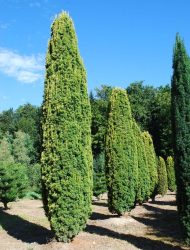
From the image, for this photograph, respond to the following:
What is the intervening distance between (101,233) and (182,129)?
5778 millimetres

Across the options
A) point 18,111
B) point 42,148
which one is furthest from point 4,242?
point 18,111

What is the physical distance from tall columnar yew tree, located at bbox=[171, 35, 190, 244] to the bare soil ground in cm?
195

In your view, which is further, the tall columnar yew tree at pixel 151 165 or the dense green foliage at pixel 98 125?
the dense green foliage at pixel 98 125

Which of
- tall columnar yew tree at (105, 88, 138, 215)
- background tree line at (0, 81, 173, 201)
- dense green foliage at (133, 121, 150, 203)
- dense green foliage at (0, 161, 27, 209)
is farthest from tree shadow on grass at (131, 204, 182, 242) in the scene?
background tree line at (0, 81, 173, 201)

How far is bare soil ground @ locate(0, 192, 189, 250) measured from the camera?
12711 millimetres

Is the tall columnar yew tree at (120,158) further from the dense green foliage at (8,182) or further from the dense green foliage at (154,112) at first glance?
the dense green foliage at (154,112)

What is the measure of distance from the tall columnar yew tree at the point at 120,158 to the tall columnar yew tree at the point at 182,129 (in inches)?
277

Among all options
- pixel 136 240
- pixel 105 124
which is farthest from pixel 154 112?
pixel 136 240

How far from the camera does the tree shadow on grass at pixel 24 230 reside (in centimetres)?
1382

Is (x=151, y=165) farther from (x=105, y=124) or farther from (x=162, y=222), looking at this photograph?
(x=105, y=124)

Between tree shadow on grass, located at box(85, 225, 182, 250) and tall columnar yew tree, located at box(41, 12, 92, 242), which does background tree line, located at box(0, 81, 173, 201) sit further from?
tall columnar yew tree, located at box(41, 12, 92, 242)

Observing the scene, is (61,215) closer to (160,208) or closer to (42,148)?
(42,148)

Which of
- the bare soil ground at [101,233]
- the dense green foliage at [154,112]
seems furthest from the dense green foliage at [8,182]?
the dense green foliage at [154,112]

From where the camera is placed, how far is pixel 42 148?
525 inches
